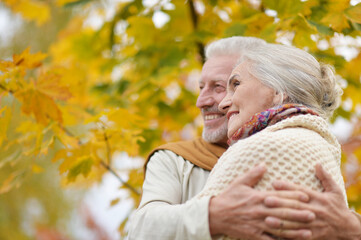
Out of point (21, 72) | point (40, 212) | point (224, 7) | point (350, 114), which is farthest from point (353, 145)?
point (40, 212)

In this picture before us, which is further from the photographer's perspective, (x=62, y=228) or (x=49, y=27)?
(x=62, y=228)

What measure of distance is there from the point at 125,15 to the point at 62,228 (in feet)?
16.7

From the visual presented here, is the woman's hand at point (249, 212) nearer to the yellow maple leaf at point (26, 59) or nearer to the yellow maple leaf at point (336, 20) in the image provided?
the yellow maple leaf at point (336, 20)

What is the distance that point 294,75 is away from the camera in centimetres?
139

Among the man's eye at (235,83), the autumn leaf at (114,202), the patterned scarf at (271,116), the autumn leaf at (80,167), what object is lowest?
the autumn leaf at (114,202)

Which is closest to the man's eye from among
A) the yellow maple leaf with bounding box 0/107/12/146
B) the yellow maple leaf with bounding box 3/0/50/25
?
the yellow maple leaf with bounding box 0/107/12/146

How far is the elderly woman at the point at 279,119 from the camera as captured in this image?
3.70 feet

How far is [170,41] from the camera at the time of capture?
254 centimetres

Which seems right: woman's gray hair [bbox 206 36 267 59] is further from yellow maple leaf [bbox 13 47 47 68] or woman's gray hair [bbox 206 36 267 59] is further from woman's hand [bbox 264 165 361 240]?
woman's hand [bbox 264 165 361 240]

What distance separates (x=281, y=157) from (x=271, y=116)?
17 cm

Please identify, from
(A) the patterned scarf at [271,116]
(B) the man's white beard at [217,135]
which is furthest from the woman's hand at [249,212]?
(B) the man's white beard at [217,135]

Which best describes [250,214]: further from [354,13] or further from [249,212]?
[354,13]

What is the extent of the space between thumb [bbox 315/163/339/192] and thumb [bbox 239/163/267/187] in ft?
0.49

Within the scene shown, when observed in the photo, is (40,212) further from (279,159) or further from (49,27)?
(279,159)
